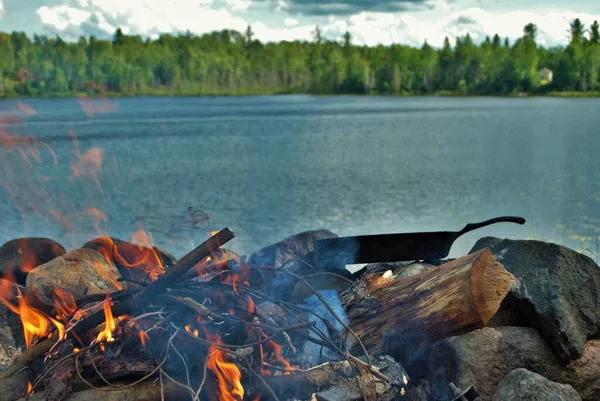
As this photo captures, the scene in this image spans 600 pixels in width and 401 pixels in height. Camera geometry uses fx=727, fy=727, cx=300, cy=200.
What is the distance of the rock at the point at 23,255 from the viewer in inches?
361

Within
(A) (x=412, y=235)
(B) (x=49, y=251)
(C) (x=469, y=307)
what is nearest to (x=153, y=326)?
(C) (x=469, y=307)

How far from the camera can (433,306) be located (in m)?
5.88

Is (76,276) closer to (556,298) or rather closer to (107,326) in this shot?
(107,326)

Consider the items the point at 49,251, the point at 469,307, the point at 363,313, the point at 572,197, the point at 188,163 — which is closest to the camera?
the point at 469,307

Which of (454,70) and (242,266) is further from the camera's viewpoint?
(454,70)

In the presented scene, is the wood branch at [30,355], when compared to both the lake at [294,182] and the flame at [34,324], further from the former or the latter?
the lake at [294,182]

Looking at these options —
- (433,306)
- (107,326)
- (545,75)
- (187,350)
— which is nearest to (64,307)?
(107,326)

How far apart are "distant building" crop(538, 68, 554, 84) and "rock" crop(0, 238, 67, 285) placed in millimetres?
170450

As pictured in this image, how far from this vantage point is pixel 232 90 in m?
177

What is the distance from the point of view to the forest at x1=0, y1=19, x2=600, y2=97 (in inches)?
4092

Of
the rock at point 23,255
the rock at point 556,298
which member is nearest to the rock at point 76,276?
the rock at point 23,255

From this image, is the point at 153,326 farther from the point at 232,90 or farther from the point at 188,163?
Result: the point at 232,90

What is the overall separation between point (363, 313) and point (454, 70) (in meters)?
179

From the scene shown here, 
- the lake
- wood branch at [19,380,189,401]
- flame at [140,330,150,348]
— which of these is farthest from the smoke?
the lake
